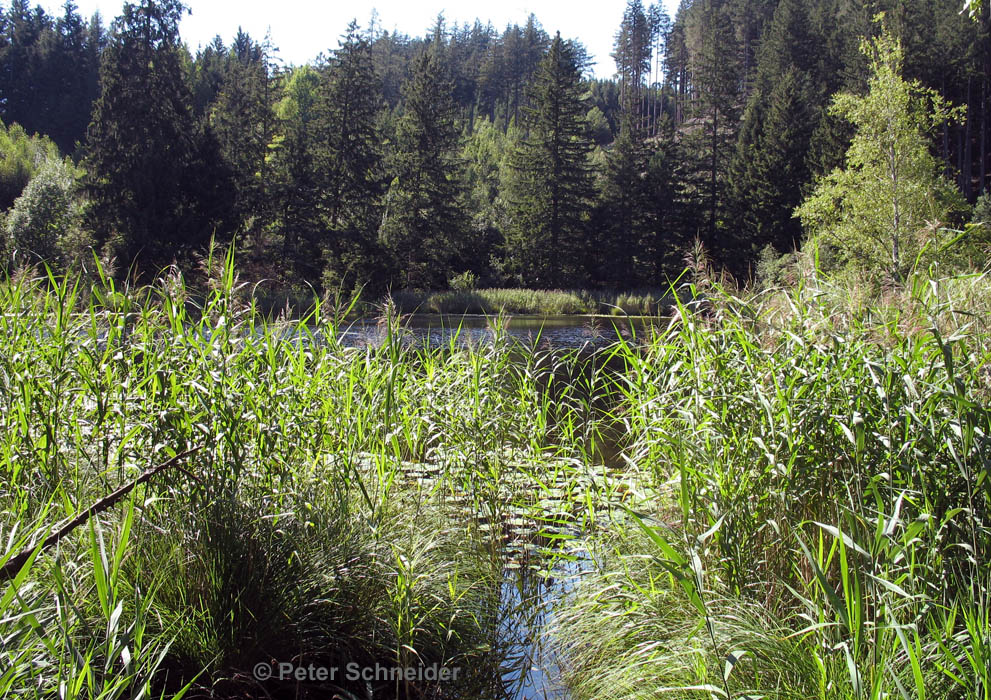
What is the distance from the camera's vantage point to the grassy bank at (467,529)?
2648mm

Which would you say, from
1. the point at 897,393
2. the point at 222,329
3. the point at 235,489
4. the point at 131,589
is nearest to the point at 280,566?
the point at 235,489

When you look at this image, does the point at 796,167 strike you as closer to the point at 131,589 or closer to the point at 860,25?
the point at 860,25

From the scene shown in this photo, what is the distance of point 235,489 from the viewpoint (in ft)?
10.2

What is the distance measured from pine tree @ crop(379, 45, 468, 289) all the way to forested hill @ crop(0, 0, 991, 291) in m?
0.10

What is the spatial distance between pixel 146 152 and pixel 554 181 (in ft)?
67.0

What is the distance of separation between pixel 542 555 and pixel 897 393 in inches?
A: 89.9

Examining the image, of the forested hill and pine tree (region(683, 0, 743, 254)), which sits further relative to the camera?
Answer: pine tree (region(683, 0, 743, 254))

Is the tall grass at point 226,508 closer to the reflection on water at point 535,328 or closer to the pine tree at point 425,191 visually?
the reflection on water at point 535,328

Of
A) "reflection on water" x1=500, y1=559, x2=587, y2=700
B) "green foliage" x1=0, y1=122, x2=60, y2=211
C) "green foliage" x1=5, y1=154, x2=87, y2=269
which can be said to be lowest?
"reflection on water" x1=500, y1=559, x2=587, y2=700

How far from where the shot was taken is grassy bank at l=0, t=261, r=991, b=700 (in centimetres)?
265

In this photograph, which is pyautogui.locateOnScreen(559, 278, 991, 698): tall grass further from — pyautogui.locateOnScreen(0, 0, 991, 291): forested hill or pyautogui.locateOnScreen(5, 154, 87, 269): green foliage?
pyautogui.locateOnScreen(5, 154, 87, 269): green foliage

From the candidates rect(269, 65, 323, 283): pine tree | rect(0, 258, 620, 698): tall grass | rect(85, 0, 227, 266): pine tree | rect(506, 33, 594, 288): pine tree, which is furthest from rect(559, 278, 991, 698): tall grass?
rect(506, 33, 594, 288): pine tree

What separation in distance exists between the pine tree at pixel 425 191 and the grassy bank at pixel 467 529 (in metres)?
32.6

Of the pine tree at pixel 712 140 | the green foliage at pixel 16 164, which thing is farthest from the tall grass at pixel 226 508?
the green foliage at pixel 16 164
